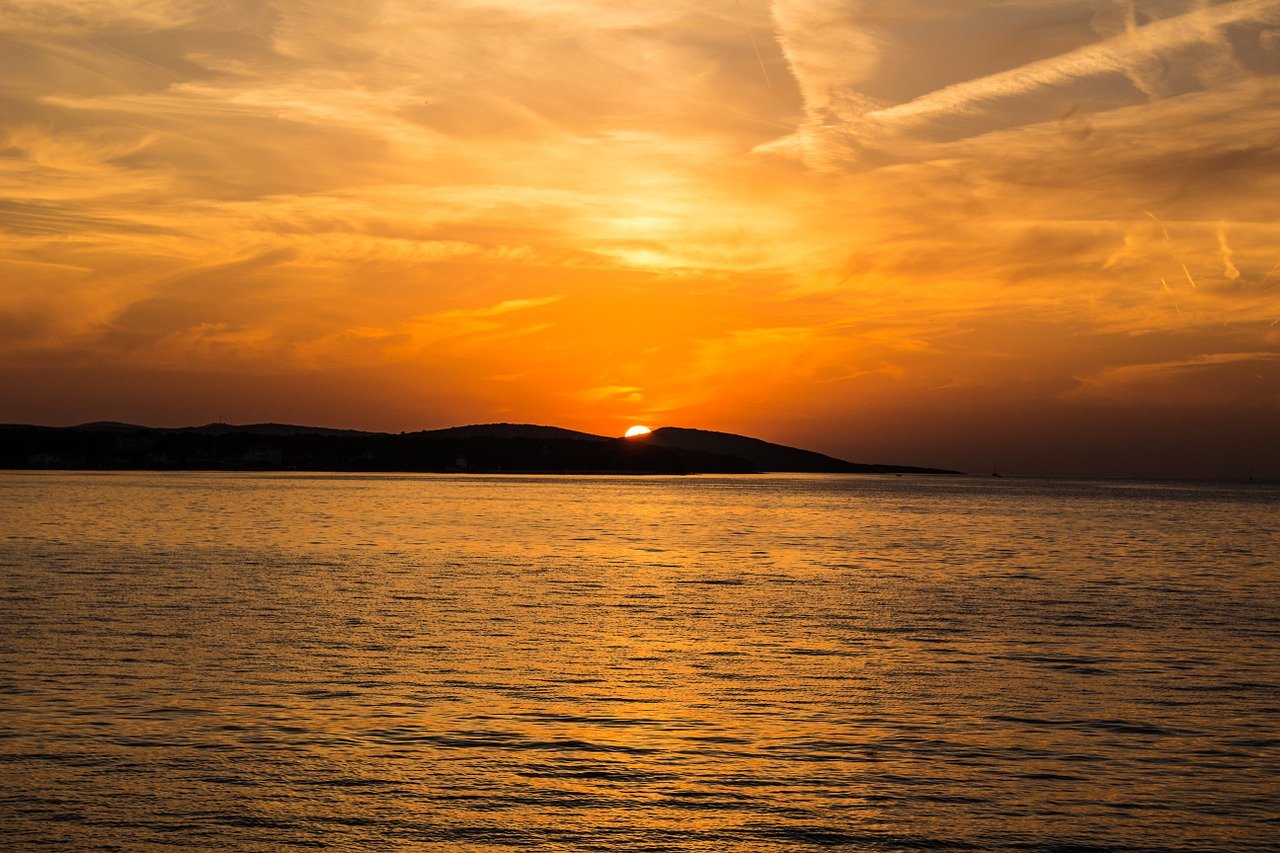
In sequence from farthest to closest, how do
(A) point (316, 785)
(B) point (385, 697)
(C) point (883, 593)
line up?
1. (C) point (883, 593)
2. (B) point (385, 697)
3. (A) point (316, 785)

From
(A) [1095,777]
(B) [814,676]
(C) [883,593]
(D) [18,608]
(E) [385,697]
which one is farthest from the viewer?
(C) [883,593]

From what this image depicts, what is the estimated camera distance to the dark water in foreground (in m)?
16.2

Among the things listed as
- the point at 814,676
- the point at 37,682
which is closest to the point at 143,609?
the point at 37,682

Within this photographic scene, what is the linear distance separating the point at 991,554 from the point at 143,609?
5351cm

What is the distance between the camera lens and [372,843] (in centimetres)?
1502

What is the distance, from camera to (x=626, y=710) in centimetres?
2328

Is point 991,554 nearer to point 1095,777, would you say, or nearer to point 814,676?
A: point 814,676

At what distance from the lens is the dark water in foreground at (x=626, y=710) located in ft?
53.0

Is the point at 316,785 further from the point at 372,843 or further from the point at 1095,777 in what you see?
the point at 1095,777

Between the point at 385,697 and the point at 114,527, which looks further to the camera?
the point at 114,527

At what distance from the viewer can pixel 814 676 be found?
27.8m

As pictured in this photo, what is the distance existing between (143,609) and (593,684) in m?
19.2

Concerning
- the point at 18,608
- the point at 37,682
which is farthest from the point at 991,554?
the point at 37,682

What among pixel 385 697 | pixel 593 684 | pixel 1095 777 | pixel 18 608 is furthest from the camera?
pixel 18 608
